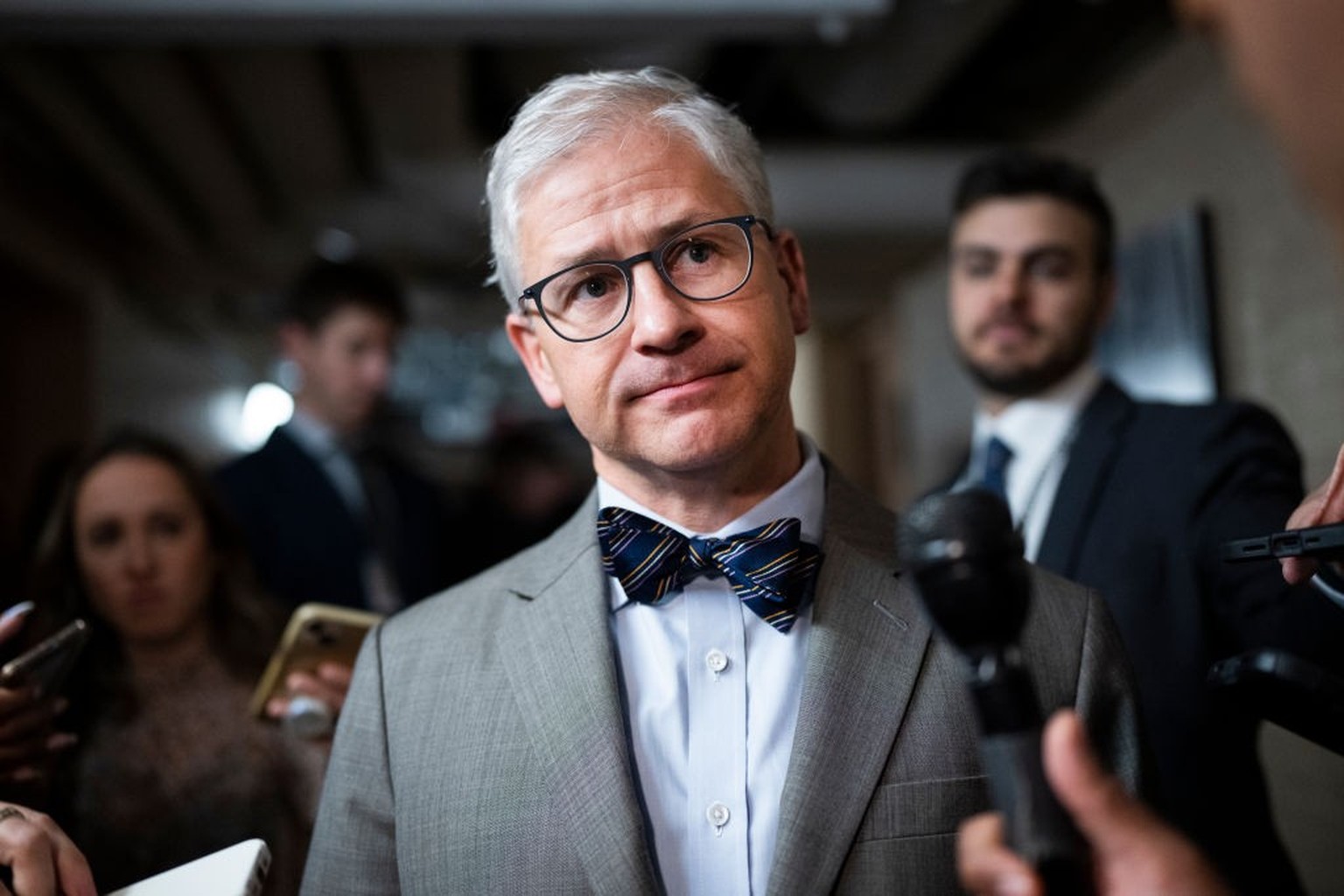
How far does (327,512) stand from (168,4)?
1448 mm

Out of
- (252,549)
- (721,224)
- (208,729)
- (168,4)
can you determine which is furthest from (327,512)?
(721,224)

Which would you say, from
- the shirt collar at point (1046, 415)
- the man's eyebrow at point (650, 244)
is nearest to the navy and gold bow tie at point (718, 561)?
the man's eyebrow at point (650, 244)

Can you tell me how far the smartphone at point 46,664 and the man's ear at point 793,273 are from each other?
1.10 meters

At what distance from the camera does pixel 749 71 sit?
5.26 metres

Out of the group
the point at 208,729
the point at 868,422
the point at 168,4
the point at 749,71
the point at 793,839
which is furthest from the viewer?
the point at 868,422

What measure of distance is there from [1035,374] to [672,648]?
1254mm

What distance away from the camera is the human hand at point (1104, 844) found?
795 mm

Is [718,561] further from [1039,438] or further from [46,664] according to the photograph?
[1039,438]

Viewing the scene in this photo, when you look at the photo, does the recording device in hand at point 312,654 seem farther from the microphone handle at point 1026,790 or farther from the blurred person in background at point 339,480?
the microphone handle at point 1026,790

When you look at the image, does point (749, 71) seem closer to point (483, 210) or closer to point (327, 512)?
point (327, 512)

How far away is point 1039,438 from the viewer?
7.88ft

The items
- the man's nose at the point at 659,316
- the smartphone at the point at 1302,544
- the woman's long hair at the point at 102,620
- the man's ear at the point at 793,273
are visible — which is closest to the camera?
the smartphone at the point at 1302,544

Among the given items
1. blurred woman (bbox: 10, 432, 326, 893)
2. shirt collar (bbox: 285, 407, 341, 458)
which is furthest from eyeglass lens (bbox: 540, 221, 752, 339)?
shirt collar (bbox: 285, 407, 341, 458)

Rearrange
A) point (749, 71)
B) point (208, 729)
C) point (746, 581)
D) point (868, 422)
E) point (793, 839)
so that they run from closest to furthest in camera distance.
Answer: point (793, 839), point (746, 581), point (208, 729), point (749, 71), point (868, 422)
